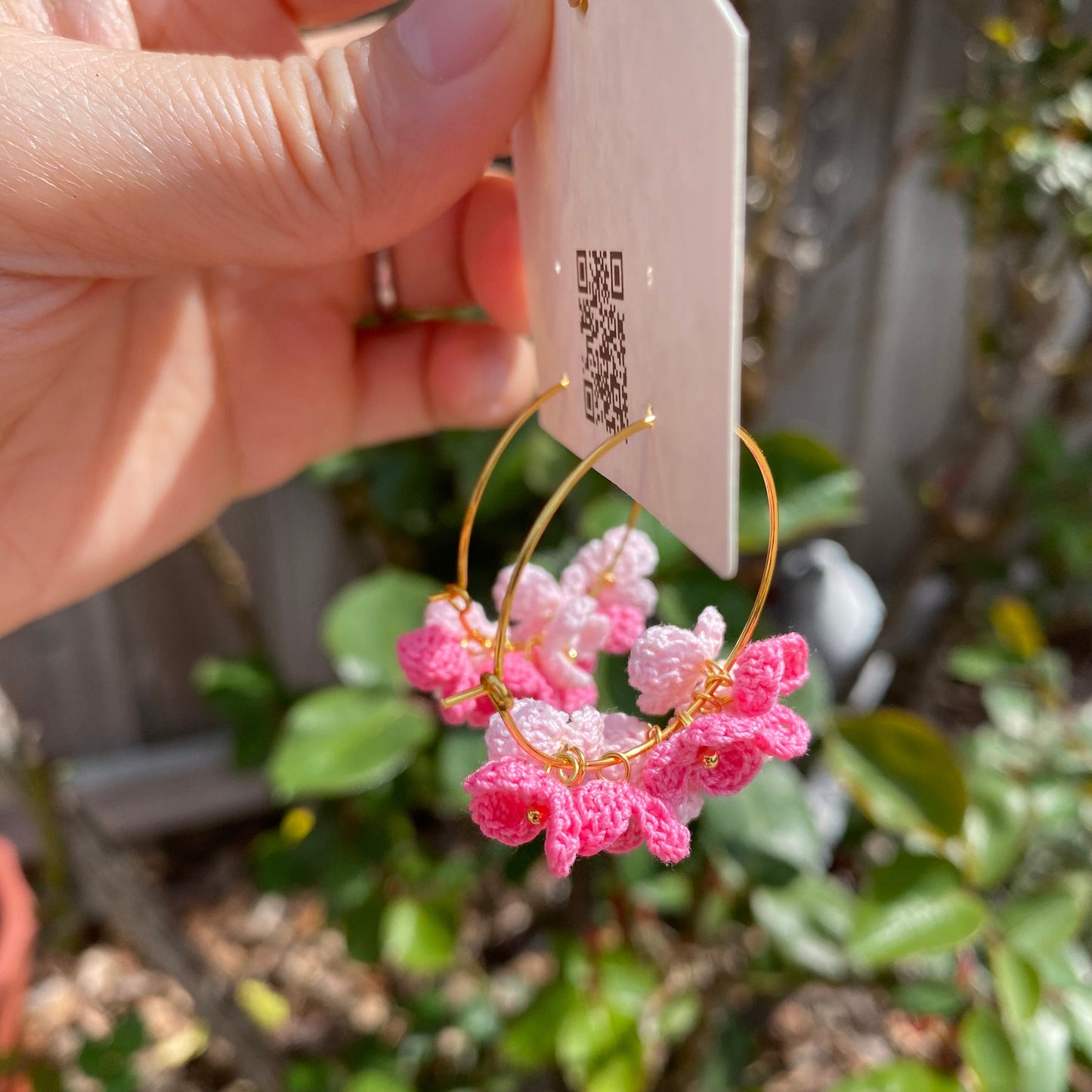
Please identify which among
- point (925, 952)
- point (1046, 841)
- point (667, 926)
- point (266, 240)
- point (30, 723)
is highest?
point (266, 240)

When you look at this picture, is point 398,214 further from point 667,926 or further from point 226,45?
point 667,926

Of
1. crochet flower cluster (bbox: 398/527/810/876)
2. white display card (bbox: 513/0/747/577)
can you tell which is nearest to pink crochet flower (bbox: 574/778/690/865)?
crochet flower cluster (bbox: 398/527/810/876)

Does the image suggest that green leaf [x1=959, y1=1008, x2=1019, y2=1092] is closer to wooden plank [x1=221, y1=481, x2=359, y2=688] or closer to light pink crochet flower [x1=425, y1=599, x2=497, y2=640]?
light pink crochet flower [x1=425, y1=599, x2=497, y2=640]

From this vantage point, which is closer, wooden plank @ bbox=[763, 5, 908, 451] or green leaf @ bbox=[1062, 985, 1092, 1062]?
green leaf @ bbox=[1062, 985, 1092, 1062]

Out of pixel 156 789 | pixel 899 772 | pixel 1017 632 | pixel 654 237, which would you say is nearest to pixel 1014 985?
pixel 899 772

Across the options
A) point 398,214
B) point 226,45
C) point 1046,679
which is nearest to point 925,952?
point 1046,679

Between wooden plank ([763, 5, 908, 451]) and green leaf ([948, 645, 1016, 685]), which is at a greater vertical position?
wooden plank ([763, 5, 908, 451])
